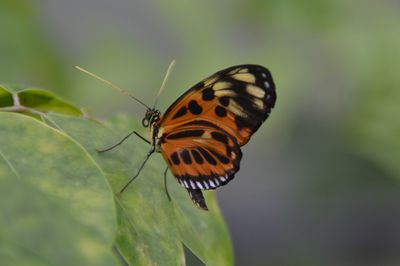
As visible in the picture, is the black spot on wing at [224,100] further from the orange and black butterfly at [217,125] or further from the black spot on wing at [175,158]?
the black spot on wing at [175,158]

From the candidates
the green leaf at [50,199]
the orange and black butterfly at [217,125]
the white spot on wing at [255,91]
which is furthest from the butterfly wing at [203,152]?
the green leaf at [50,199]

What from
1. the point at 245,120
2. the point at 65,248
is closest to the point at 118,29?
the point at 245,120

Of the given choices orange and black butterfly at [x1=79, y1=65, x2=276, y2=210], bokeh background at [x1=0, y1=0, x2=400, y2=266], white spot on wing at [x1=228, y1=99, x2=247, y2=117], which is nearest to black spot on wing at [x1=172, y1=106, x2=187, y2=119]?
orange and black butterfly at [x1=79, y1=65, x2=276, y2=210]

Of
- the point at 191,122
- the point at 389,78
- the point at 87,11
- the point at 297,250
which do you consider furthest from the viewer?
the point at 87,11

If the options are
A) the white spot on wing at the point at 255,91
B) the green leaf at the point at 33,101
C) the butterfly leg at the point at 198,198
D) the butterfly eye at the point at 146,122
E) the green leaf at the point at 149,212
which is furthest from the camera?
the butterfly eye at the point at 146,122

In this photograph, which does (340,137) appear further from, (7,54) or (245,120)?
(245,120)
